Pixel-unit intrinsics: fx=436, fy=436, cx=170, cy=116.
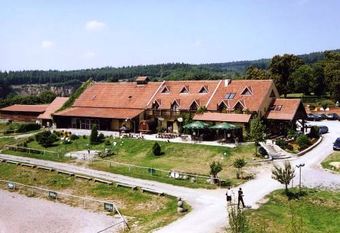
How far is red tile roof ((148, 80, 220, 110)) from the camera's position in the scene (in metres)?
57.4

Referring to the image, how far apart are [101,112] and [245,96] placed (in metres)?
20.9

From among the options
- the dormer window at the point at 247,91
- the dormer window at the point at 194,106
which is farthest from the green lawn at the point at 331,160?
the dormer window at the point at 194,106

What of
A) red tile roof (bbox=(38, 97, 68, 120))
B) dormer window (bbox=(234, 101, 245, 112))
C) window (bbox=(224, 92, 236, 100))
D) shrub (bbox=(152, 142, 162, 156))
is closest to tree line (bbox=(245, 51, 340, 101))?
window (bbox=(224, 92, 236, 100))

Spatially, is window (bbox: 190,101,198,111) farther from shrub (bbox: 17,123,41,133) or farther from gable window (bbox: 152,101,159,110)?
shrub (bbox: 17,123,41,133)

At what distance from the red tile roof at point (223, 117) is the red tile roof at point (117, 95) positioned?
1031 cm

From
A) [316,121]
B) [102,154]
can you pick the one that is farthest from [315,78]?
[102,154]

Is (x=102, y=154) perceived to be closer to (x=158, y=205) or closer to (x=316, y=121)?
(x=158, y=205)

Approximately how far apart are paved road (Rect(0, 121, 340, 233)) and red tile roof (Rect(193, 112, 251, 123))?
8818 millimetres

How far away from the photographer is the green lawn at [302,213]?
25781 millimetres

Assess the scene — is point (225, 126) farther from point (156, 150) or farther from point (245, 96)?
point (156, 150)

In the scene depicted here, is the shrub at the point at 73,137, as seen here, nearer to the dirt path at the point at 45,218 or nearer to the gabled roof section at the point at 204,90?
the gabled roof section at the point at 204,90

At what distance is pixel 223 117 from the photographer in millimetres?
52000

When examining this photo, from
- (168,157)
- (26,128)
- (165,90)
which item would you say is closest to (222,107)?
(165,90)

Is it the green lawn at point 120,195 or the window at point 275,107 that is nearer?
the green lawn at point 120,195
